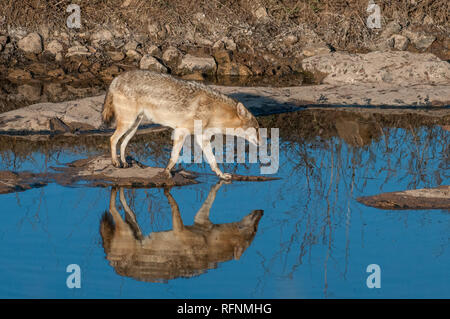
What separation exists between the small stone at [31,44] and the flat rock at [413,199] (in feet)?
40.9

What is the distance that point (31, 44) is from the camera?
19.8m

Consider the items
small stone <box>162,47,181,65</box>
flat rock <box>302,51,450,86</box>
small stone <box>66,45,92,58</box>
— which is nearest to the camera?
flat rock <box>302,51,450,86</box>

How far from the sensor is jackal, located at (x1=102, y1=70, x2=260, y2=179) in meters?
10.7

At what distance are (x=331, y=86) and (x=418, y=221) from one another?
8.86 metres

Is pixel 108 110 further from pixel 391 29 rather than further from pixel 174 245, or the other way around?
pixel 391 29

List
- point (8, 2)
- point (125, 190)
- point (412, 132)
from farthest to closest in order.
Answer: point (8, 2) < point (412, 132) < point (125, 190)

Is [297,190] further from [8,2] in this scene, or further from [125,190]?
[8,2]

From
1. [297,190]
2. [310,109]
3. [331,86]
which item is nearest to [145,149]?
[297,190]

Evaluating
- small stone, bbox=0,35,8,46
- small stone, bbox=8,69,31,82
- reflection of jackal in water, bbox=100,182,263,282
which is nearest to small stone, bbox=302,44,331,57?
small stone, bbox=8,69,31,82

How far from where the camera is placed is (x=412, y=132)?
45.1 ft

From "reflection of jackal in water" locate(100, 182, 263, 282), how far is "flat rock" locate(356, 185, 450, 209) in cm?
150

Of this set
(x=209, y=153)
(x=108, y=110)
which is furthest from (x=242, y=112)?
(x=108, y=110)

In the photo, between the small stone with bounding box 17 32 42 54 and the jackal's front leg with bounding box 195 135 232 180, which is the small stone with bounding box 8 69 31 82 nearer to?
the small stone with bounding box 17 32 42 54

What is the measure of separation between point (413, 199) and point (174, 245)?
3214 millimetres
